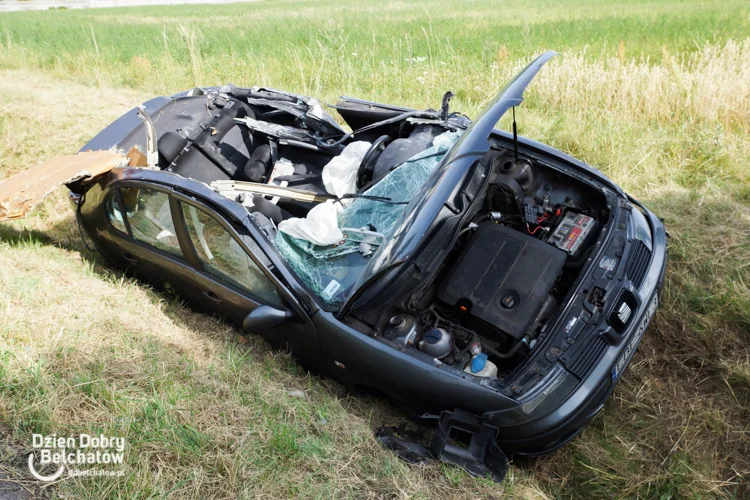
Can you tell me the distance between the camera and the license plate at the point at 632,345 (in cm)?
317

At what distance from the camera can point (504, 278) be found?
11.8 ft

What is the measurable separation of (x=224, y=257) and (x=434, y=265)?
4.83ft

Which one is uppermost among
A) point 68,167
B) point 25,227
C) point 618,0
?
point 618,0

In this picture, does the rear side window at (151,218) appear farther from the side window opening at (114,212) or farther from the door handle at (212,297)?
the door handle at (212,297)

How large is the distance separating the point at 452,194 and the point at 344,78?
6122 mm

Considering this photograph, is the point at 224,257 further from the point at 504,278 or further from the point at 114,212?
the point at 504,278

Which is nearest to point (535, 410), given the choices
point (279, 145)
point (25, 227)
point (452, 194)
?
point (452, 194)

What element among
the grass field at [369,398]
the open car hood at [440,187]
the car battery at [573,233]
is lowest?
the grass field at [369,398]

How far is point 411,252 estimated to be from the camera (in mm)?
3285

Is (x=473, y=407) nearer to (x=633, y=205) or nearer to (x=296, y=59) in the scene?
(x=633, y=205)

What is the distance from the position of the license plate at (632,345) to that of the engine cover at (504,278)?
21.1 inches

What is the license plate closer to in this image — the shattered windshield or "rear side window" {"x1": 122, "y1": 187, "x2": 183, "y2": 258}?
the shattered windshield

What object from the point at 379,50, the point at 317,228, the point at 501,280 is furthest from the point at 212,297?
the point at 379,50

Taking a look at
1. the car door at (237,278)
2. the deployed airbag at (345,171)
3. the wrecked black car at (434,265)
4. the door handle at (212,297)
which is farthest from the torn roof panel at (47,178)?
the deployed airbag at (345,171)
